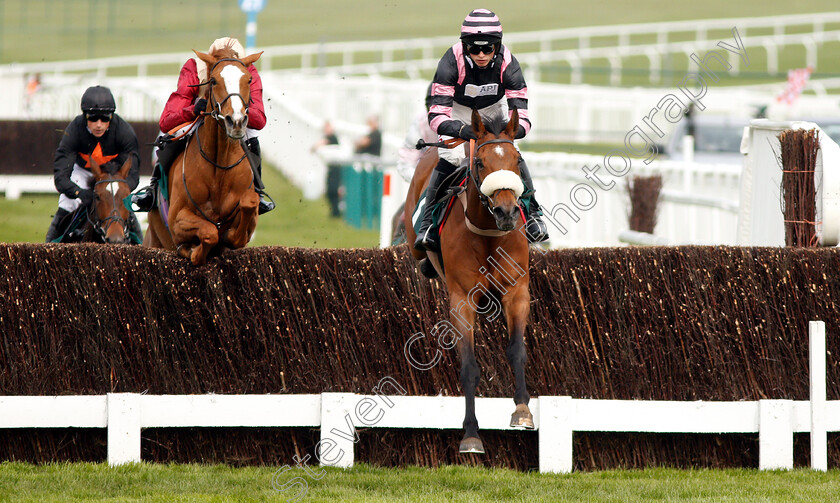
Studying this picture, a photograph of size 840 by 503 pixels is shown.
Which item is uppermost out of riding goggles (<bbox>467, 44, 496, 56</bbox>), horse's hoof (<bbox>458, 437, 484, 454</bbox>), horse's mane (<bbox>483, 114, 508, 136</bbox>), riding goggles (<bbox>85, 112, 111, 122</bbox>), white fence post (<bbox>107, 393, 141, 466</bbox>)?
riding goggles (<bbox>467, 44, 496, 56</bbox>)

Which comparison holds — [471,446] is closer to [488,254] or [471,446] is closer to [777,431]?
[488,254]

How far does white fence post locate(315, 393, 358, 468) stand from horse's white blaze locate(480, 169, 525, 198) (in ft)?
5.62

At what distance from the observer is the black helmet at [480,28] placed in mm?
6406

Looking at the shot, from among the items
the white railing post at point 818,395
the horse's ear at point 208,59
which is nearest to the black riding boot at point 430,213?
the horse's ear at point 208,59

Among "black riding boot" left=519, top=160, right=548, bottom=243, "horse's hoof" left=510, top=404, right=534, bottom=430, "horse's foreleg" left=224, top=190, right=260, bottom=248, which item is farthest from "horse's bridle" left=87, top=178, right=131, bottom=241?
"horse's hoof" left=510, top=404, right=534, bottom=430

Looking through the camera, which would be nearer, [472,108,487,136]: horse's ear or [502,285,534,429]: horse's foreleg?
[502,285,534,429]: horse's foreleg

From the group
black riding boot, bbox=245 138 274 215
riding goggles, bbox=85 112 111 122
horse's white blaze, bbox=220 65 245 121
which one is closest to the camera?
horse's white blaze, bbox=220 65 245 121

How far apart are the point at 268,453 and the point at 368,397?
2.30 feet

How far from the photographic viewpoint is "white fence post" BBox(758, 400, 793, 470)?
6.70 m

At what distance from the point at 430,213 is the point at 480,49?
100 cm

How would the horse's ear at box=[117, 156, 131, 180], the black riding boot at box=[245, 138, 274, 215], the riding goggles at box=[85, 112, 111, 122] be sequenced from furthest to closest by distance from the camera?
the horse's ear at box=[117, 156, 131, 180]
the riding goggles at box=[85, 112, 111, 122]
the black riding boot at box=[245, 138, 274, 215]

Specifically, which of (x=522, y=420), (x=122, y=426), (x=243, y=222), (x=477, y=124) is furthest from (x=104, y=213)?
(x=522, y=420)

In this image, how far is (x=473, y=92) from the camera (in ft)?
21.9

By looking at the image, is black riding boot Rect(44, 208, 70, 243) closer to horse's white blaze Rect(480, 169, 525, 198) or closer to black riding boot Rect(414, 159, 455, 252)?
black riding boot Rect(414, 159, 455, 252)
